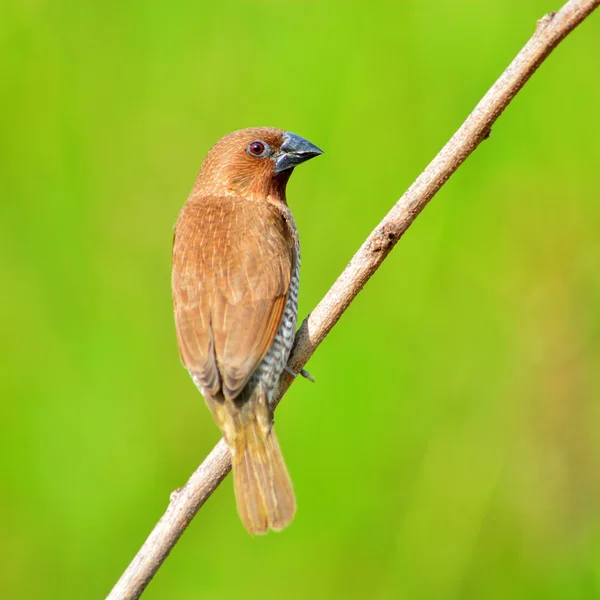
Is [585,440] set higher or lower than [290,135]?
lower

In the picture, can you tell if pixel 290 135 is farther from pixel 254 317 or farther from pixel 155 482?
pixel 155 482

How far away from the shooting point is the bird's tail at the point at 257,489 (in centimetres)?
324

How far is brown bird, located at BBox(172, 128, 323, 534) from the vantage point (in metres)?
3.25

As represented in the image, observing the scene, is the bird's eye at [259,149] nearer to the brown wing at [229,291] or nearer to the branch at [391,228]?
the brown wing at [229,291]

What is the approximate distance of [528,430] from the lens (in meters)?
4.13

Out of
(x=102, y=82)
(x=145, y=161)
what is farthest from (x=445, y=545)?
(x=102, y=82)

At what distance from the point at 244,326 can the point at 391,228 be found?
2.31 ft

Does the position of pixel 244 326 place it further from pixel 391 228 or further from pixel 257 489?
pixel 391 228

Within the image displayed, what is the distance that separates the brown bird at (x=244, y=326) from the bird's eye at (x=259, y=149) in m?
0.32

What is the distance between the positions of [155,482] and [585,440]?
1766 millimetres

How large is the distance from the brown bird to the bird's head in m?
0.25

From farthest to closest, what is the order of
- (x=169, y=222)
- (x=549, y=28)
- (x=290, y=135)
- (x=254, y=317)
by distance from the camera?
(x=169, y=222), (x=290, y=135), (x=254, y=317), (x=549, y=28)

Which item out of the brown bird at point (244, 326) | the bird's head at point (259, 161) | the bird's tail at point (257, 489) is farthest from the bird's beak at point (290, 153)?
the bird's tail at point (257, 489)

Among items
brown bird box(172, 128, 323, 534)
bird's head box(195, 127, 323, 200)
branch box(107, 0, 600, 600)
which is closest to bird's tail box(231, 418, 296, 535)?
brown bird box(172, 128, 323, 534)
